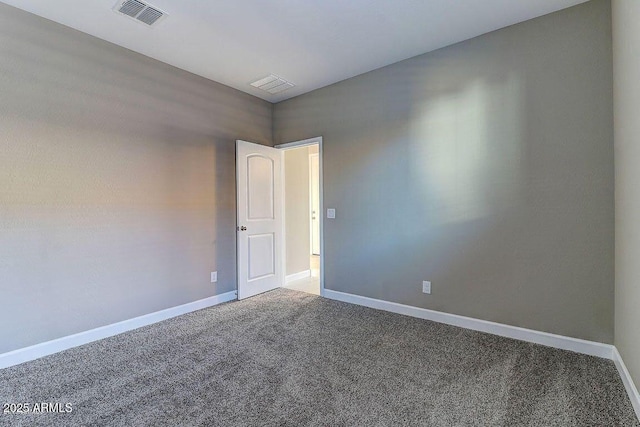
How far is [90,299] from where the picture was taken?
2.63 m

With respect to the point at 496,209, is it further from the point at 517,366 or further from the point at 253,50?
the point at 253,50

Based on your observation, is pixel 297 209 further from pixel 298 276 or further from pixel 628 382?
pixel 628 382

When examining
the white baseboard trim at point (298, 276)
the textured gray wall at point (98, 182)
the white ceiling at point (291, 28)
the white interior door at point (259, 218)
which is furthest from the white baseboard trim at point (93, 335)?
the white ceiling at point (291, 28)

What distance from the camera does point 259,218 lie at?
4.06 m

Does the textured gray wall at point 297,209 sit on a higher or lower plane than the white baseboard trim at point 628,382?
higher

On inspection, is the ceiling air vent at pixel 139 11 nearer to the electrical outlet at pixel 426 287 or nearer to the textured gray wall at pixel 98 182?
the textured gray wall at pixel 98 182

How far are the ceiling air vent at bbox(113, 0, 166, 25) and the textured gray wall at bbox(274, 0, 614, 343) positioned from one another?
2079 millimetres

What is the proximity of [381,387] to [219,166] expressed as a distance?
300cm

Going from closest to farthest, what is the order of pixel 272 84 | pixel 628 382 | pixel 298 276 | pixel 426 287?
pixel 628 382, pixel 426 287, pixel 272 84, pixel 298 276

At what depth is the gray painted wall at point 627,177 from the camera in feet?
A: 5.41

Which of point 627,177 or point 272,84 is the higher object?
point 272,84

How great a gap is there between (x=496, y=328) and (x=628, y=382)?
2.99ft

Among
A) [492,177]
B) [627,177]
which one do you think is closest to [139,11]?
[492,177]

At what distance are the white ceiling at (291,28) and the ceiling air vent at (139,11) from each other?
0.19 feet
